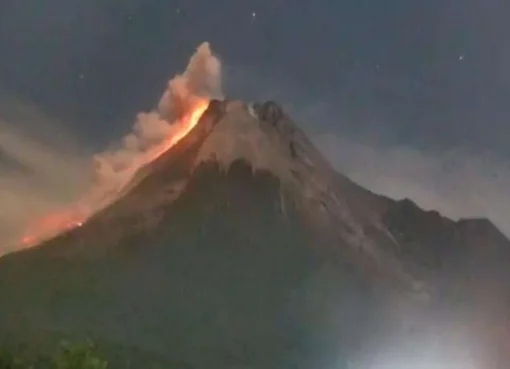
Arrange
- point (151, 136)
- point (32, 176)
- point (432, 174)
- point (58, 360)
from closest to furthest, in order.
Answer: point (58, 360) → point (32, 176) → point (151, 136) → point (432, 174)

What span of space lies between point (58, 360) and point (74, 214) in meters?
0.77

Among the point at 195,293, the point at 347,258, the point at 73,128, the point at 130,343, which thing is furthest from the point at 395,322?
the point at 73,128

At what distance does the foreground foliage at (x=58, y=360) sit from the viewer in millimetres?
4051

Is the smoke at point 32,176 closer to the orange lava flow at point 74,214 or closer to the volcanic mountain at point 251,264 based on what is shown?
the orange lava flow at point 74,214

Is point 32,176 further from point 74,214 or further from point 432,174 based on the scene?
point 432,174

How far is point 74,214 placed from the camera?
4527mm

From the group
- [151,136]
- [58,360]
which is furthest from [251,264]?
[58,360]

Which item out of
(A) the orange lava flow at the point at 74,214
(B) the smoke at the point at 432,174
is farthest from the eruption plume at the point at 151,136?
(B) the smoke at the point at 432,174

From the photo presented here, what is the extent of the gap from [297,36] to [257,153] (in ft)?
2.27

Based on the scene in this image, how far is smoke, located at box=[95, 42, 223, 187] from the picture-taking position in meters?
4.64

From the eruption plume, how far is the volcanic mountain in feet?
0.18

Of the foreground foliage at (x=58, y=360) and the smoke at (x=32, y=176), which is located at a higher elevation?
the smoke at (x=32, y=176)

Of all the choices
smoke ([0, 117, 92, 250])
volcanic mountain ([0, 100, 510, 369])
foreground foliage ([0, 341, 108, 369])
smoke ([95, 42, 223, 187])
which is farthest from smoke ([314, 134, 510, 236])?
foreground foliage ([0, 341, 108, 369])

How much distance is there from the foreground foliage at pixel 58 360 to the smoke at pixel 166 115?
0.90 meters
